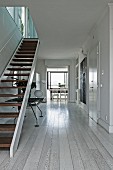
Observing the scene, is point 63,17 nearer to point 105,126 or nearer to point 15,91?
point 105,126

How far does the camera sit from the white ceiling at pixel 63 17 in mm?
4488

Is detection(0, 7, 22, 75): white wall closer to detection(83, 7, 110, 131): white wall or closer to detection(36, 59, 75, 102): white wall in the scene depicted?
detection(83, 7, 110, 131): white wall

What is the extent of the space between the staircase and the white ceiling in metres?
0.95

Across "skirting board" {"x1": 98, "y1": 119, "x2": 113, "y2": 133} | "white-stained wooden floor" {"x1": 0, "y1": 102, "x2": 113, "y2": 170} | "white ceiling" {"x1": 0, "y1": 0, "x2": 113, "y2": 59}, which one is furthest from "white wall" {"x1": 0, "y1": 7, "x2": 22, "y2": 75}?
"skirting board" {"x1": 98, "y1": 119, "x2": 113, "y2": 133}

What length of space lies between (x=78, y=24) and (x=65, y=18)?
25.1 inches

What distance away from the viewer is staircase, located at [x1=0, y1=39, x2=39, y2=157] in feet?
11.8

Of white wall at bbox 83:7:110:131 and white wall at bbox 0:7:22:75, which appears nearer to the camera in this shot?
white wall at bbox 83:7:110:131

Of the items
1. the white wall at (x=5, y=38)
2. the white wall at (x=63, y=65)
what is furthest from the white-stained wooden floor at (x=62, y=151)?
the white wall at (x=63, y=65)

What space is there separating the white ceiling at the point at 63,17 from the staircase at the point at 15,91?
37.3 inches

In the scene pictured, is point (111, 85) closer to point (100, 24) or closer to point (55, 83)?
point (100, 24)

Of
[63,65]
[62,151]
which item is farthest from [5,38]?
[63,65]

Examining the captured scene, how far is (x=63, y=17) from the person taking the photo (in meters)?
5.46

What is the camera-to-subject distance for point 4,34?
6000 millimetres

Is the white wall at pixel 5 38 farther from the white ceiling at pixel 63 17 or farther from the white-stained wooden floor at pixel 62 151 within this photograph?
the white-stained wooden floor at pixel 62 151
